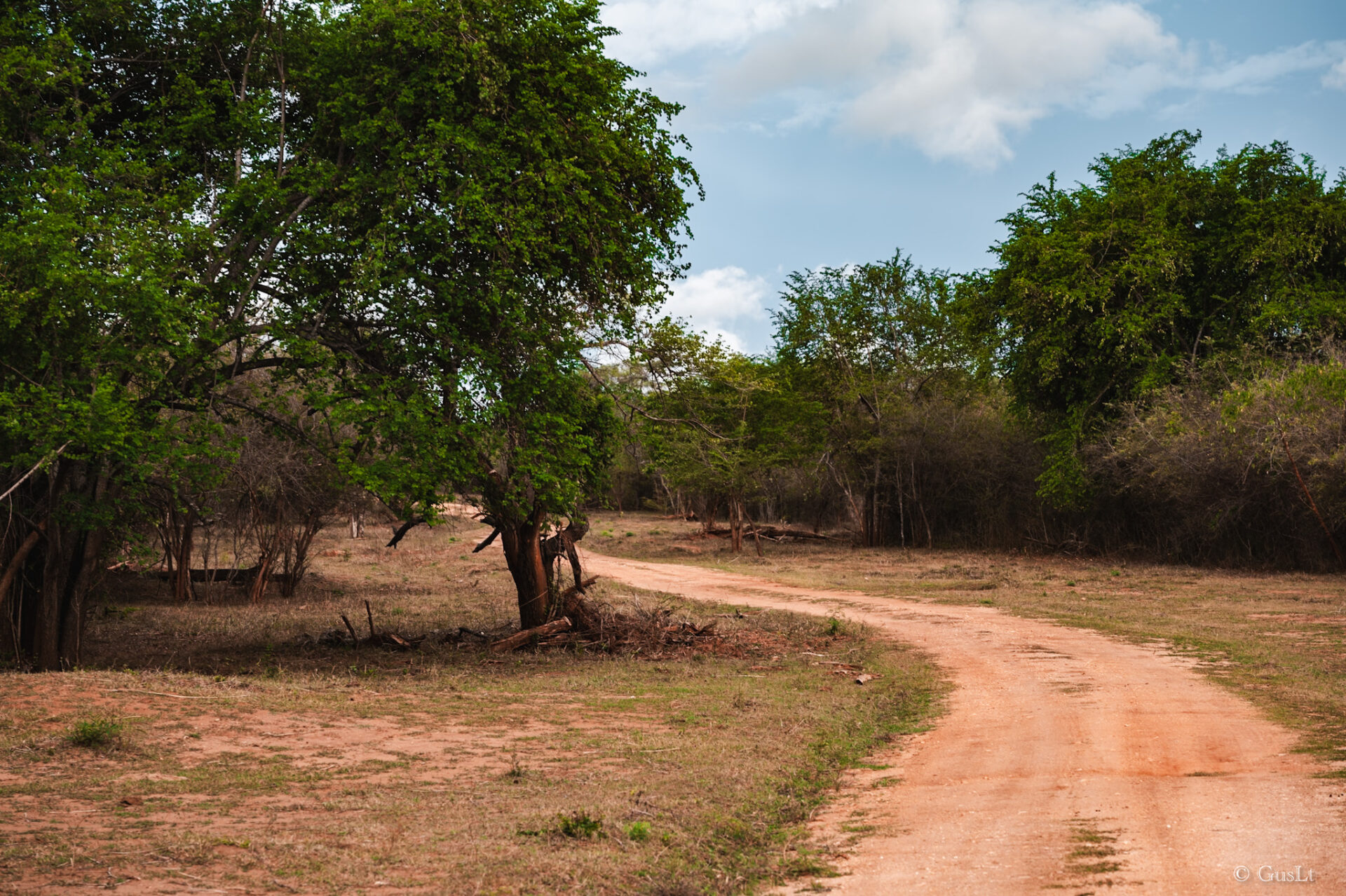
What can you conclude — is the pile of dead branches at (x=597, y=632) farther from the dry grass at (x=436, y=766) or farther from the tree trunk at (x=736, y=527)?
the tree trunk at (x=736, y=527)

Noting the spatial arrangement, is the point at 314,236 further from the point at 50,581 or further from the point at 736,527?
the point at 736,527

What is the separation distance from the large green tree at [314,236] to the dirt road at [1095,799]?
6.05m

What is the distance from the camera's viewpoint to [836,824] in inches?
246

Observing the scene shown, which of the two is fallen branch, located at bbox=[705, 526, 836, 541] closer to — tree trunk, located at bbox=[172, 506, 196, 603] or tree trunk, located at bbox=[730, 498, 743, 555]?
tree trunk, located at bbox=[730, 498, 743, 555]

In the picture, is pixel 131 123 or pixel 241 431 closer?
pixel 131 123

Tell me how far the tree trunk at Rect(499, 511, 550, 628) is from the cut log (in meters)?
0.32

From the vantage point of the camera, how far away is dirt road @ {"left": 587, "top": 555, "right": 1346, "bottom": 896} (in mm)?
5000

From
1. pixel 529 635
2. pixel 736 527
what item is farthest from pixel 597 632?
pixel 736 527

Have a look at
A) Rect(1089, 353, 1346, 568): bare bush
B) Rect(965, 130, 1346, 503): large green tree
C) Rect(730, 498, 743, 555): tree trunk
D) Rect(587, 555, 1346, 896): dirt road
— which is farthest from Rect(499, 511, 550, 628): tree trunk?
Rect(730, 498, 743, 555): tree trunk

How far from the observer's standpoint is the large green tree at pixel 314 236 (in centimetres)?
1086

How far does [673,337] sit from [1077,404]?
20437 mm

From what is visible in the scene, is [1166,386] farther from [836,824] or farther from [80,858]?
[80,858]

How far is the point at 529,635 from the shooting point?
14500 millimetres

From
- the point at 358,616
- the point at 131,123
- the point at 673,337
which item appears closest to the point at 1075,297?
the point at 673,337
